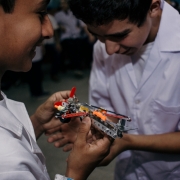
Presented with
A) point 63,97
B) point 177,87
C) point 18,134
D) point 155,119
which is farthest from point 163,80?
point 18,134

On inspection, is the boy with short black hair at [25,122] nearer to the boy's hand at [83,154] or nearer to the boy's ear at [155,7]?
the boy's hand at [83,154]

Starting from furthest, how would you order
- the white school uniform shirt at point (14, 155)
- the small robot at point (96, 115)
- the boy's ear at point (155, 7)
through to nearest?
the boy's ear at point (155, 7)
the small robot at point (96, 115)
the white school uniform shirt at point (14, 155)

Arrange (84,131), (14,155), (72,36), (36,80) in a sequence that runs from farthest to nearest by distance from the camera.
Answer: (72,36) < (36,80) < (84,131) < (14,155)

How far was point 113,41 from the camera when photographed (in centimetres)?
99

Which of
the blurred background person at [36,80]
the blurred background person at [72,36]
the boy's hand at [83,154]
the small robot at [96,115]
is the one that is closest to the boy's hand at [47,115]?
the small robot at [96,115]

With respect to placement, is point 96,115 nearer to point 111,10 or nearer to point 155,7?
point 111,10

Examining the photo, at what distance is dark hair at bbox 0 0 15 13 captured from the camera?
644mm

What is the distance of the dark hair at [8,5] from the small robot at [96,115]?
0.37 m

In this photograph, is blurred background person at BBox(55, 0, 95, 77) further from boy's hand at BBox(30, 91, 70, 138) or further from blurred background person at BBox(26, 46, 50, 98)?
boy's hand at BBox(30, 91, 70, 138)

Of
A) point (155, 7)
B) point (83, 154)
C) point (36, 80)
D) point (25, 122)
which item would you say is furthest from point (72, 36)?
point (83, 154)

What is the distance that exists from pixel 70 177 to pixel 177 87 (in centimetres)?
51

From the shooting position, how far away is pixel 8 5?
65 cm

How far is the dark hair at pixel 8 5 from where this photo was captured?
64cm

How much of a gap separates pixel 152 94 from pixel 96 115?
0.95ft
